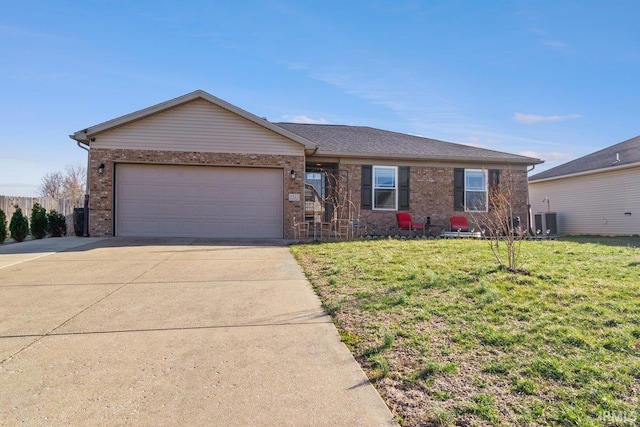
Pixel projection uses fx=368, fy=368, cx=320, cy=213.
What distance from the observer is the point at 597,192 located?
16688mm

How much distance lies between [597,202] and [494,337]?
17173 millimetres

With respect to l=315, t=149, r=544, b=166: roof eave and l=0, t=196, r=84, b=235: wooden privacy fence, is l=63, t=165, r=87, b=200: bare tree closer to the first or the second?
l=0, t=196, r=84, b=235: wooden privacy fence

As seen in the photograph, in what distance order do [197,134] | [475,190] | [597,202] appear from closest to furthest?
[197,134], [475,190], [597,202]

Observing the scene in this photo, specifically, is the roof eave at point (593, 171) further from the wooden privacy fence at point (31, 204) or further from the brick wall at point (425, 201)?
the wooden privacy fence at point (31, 204)

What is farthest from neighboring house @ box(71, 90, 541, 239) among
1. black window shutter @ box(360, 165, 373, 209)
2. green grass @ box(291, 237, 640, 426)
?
green grass @ box(291, 237, 640, 426)

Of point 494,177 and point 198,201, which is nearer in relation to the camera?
point 198,201

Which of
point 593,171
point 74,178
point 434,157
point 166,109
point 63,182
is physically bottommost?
point 593,171

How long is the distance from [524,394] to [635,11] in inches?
508

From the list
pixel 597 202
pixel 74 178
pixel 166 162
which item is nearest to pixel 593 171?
pixel 597 202

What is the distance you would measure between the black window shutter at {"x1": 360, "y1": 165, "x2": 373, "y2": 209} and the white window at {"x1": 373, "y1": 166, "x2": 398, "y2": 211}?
201mm

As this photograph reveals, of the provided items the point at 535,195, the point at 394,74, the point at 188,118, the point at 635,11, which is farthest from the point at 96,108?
the point at 535,195

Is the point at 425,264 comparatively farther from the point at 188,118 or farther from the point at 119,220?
the point at 119,220

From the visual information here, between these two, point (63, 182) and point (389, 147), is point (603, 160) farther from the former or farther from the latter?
point (63, 182)

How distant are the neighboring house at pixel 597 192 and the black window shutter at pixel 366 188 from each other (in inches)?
414
